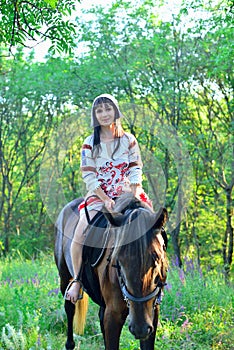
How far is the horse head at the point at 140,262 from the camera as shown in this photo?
130 inches

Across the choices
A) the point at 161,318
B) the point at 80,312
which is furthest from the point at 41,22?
the point at 161,318

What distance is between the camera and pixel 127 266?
132 inches

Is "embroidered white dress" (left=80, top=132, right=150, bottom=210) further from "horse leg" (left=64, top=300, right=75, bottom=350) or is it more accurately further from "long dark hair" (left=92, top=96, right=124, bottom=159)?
"horse leg" (left=64, top=300, right=75, bottom=350)

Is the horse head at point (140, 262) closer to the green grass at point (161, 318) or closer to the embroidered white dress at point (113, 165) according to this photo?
the embroidered white dress at point (113, 165)

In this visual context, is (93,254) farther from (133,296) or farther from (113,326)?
(133,296)

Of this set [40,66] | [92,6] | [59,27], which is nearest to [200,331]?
[59,27]

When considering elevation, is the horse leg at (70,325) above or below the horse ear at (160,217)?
below

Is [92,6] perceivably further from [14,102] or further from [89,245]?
[89,245]

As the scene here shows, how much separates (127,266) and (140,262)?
3.9 inches

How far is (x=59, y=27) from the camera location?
166 inches

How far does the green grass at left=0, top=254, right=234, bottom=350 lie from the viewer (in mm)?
5309

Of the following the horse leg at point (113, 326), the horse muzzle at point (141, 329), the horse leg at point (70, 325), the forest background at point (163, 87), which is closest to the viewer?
the horse muzzle at point (141, 329)

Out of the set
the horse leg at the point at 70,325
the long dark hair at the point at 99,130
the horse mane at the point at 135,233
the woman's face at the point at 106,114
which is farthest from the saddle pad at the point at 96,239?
the horse leg at the point at 70,325

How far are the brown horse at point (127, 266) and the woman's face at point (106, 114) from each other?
63 cm
